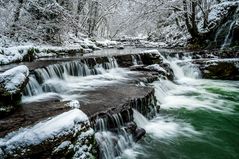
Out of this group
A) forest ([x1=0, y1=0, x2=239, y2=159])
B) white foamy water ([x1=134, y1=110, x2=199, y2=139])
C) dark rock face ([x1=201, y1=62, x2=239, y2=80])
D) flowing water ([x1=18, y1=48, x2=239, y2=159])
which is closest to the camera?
forest ([x1=0, y1=0, x2=239, y2=159])

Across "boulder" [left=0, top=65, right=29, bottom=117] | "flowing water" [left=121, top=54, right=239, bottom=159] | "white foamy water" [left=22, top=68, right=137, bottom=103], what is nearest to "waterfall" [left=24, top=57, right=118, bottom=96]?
"white foamy water" [left=22, top=68, right=137, bottom=103]

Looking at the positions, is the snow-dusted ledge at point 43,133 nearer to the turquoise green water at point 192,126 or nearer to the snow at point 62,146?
the snow at point 62,146

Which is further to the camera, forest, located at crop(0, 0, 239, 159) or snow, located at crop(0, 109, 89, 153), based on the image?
forest, located at crop(0, 0, 239, 159)

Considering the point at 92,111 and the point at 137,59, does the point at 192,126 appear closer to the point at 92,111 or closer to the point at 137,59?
the point at 92,111

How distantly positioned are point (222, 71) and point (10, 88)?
9967 millimetres

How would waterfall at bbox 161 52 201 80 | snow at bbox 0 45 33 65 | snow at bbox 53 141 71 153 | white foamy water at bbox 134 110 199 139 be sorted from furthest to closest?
waterfall at bbox 161 52 201 80
snow at bbox 0 45 33 65
white foamy water at bbox 134 110 199 139
snow at bbox 53 141 71 153

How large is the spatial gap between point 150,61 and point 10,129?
9.22m

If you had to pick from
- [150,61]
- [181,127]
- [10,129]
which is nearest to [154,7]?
[150,61]

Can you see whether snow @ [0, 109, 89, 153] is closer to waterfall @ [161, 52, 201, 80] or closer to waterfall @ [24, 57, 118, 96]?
waterfall @ [24, 57, 118, 96]

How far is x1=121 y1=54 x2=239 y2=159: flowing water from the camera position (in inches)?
198

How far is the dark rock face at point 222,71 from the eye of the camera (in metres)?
11.8

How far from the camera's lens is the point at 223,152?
511cm

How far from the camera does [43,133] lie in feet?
11.5

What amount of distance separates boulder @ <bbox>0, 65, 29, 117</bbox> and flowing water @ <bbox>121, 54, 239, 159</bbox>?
2.58 metres
